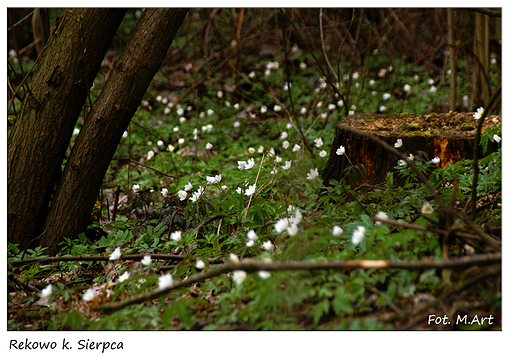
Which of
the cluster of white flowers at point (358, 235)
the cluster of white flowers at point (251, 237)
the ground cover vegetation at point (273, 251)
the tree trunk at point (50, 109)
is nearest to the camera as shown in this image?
the ground cover vegetation at point (273, 251)

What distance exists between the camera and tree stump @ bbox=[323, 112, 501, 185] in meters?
2.63

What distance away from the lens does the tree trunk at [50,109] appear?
236 centimetres

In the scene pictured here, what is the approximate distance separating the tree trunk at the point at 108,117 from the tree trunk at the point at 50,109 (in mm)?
114

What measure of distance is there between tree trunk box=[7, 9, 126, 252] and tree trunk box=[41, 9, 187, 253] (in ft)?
0.37

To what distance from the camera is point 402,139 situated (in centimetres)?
266

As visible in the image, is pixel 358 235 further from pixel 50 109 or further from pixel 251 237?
pixel 50 109

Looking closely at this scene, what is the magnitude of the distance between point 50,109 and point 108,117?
345mm

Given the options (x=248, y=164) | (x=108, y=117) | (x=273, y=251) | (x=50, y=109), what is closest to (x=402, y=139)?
(x=248, y=164)

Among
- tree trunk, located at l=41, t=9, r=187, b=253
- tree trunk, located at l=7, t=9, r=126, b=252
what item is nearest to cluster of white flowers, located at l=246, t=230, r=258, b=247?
tree trunk, located at l=41, t=9, r=187, b=253

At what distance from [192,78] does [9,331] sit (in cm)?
586

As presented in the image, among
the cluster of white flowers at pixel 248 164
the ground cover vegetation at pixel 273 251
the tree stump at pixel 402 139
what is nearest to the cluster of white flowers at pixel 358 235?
the ground cover vegetation at pixel 273 251

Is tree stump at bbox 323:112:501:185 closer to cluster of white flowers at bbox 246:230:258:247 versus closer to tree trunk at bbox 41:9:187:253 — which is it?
cluster of white flowers at bbox 246:230:258:247

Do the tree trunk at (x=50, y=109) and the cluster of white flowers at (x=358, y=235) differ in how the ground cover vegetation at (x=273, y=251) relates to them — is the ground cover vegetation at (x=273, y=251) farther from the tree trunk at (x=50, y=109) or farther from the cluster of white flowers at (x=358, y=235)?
the tree trunk at (x=50, y=109)

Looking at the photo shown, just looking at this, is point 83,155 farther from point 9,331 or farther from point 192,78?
point 192,78
